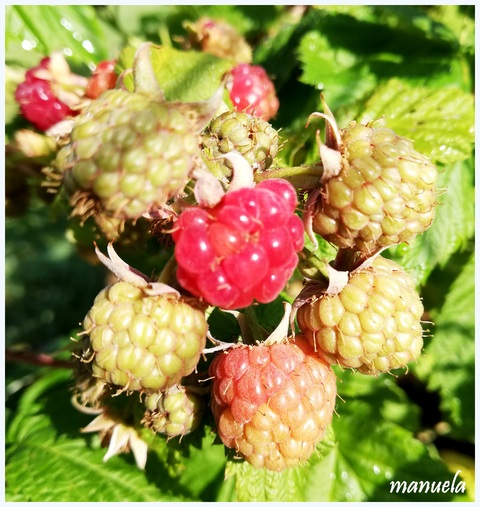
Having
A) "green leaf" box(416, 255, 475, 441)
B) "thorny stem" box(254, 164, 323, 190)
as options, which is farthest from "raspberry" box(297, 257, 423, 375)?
"green leaf" box(416, 255, 475, 441)

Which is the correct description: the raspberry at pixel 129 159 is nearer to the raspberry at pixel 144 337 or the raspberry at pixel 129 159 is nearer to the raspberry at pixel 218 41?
the raspberry at pixel 144 337

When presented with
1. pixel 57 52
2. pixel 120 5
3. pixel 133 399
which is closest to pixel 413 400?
pixel 133 399

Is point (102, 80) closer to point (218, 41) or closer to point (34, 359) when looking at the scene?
point (218, 41)

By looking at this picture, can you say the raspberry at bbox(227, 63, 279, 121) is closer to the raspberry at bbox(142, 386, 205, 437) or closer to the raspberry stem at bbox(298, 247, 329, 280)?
the raspberry stem at bbox(298, 247, 329, 280)

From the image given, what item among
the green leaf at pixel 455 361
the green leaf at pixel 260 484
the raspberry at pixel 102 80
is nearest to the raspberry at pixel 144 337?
the green leaf at pixel 260 484

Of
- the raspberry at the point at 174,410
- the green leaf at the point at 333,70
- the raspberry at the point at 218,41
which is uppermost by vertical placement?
the green leaf at the point at 333,70

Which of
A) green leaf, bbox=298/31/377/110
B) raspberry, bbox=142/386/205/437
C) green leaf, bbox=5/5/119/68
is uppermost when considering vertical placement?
green leaf, bbox=298/31/377/110
